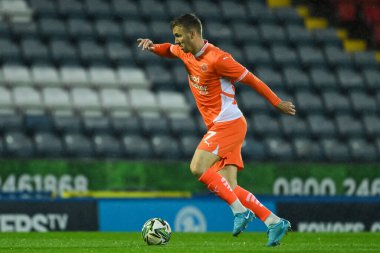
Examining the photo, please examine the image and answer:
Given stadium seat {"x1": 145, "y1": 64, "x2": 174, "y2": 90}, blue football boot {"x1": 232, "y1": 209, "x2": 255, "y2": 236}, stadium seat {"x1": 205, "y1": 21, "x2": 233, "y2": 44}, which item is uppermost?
stadium seat {"x1": 205, "y1": 21, "x2": 233, "y2": 44}

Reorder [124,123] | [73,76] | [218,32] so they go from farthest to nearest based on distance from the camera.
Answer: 1. [218,32]
2. [73,76]
3. [124,123]

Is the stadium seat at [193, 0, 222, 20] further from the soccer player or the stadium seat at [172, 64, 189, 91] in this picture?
the soccer player

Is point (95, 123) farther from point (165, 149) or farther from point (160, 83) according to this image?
point (160, 83)

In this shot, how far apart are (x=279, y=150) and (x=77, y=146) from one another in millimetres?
2921

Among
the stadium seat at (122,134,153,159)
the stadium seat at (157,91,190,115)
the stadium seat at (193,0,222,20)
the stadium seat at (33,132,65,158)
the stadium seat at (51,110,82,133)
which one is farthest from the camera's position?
the stadium seat at (193,0,222,20)

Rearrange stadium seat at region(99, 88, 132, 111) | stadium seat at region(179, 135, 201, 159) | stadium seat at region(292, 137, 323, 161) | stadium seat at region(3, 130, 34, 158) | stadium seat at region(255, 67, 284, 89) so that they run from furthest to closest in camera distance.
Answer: stadium seat at region(255, 67, 284, 89)
stadium seat at region(292, 137, 323, 161)
stadium seat at region(99, 88, 132, 111)
stadium seat at region(179, 135, 201, 159)
stadium seat at region(3, 130, 34, 158)

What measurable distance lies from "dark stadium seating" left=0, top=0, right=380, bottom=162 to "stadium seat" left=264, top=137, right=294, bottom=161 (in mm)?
16

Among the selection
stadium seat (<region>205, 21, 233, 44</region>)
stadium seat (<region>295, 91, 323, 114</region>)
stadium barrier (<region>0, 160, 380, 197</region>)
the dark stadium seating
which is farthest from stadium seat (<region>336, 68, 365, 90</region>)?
stadium barrier (<region>0, 160, 380, 197</region>)

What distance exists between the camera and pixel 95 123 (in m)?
12.7

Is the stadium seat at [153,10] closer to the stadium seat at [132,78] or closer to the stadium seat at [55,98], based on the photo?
the stadium seat at [132,78]

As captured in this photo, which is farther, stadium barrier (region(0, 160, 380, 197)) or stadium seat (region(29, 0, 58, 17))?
stadium seat (region(29, 0, 58, 17))

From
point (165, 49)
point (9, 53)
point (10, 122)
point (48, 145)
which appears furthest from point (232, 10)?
point (165, 49)

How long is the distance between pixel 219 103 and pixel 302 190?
557 centimetres

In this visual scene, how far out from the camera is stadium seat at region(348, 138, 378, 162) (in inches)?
538
